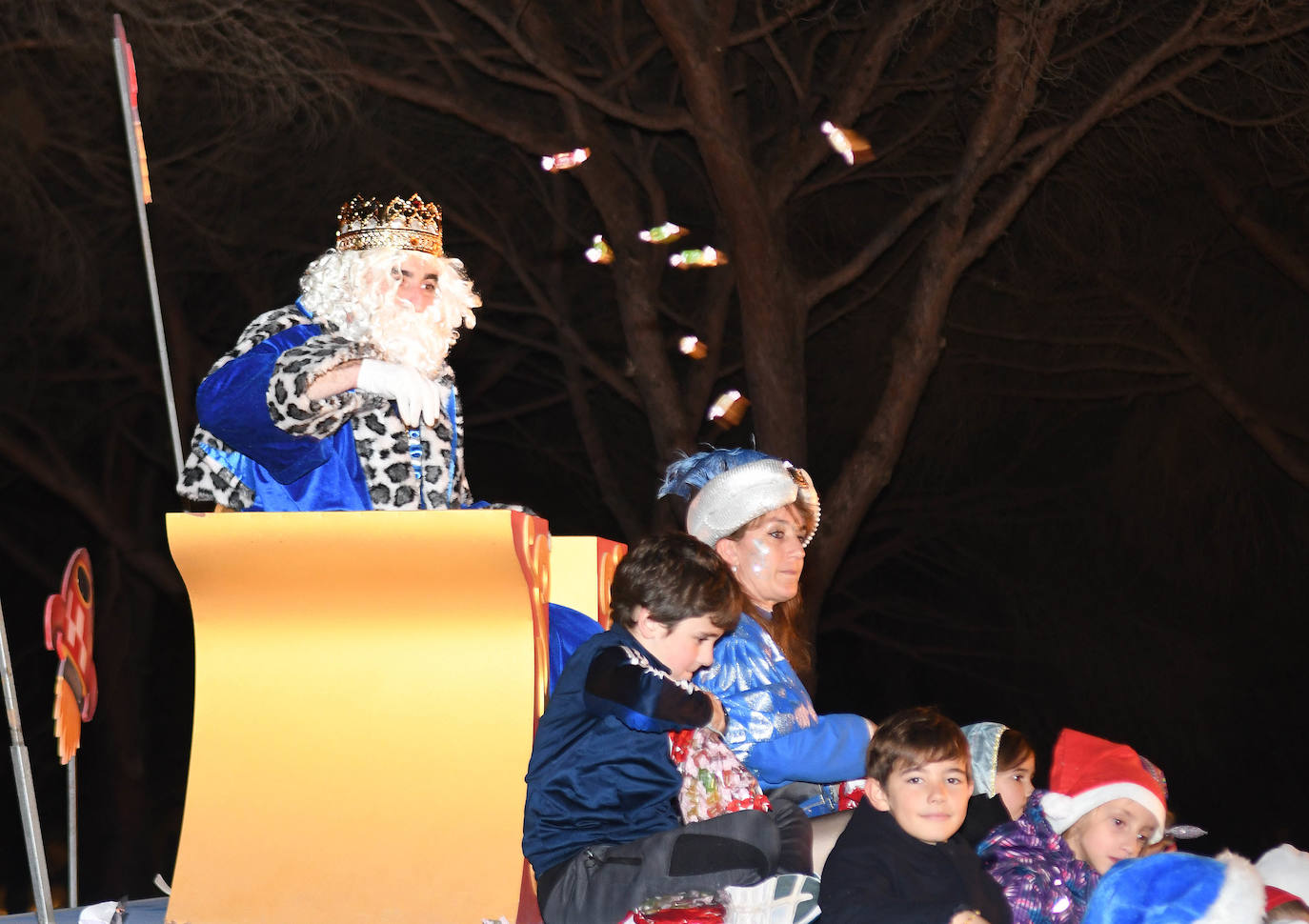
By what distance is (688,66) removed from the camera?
6.87m

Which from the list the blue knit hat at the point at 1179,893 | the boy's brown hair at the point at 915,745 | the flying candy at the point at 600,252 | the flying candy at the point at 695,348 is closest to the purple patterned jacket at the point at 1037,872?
the boy's brown hair at the point at 915,745

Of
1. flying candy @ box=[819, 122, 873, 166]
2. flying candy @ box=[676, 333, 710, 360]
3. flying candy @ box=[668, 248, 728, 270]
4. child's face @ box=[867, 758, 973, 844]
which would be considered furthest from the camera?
flying candy @ box=[676, 333, 710, 360]

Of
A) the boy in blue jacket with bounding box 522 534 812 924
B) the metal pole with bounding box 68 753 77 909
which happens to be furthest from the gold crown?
the metal pole with bounding box 68 753 77 909

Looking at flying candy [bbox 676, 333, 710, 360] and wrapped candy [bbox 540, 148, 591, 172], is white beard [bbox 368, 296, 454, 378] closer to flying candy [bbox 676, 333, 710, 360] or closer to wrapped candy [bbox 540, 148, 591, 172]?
wrapped candy [bbox 540, 148, 591, 172]

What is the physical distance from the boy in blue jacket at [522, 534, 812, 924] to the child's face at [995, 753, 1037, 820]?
0.60 meters

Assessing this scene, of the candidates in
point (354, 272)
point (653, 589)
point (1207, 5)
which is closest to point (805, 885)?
point (653, 589)

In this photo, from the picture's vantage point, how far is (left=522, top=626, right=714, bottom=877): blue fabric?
2.93 m

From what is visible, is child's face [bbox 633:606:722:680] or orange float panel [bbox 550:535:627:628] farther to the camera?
orange float panel [bbox 550:535:627:628]

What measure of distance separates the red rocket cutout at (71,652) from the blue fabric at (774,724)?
6.07ft

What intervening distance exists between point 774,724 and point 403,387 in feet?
3.77

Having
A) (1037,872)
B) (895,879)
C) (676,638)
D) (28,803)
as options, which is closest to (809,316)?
(1037,872)

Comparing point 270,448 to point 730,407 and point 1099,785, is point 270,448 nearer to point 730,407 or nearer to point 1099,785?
point 1099,785

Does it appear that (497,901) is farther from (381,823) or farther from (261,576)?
(261,576)

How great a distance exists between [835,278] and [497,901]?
4904 millimetres
